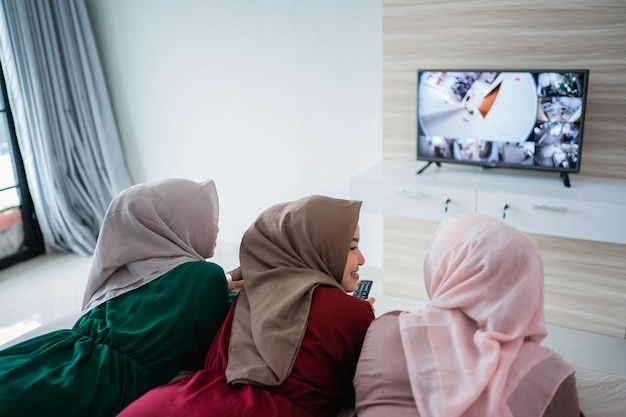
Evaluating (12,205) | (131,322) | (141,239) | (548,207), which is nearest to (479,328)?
(131,322)

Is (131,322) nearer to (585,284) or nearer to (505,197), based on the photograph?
(505,197)

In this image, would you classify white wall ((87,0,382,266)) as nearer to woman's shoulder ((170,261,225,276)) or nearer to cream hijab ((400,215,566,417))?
woman's shoulder ((170,261,225,276))

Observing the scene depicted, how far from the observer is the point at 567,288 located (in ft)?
9.78

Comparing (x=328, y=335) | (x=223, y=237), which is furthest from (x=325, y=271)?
(x=223, y=237)

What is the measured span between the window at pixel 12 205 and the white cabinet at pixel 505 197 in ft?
8.30

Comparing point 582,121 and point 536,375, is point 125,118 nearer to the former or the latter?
point 582,121

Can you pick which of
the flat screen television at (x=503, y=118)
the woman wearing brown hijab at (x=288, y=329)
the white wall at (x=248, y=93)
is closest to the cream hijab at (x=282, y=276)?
the woman wearing brown hijab at (x=288, y=329)

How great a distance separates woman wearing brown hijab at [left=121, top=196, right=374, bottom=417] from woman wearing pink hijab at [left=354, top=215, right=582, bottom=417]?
0.45 feet

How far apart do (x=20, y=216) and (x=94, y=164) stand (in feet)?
2.09

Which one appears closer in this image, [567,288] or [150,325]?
[150,325]

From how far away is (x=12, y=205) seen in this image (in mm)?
4133

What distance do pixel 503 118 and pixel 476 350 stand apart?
5.70 feet

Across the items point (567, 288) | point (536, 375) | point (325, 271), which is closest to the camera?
point (536, 375)

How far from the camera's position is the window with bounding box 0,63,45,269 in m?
4.02
